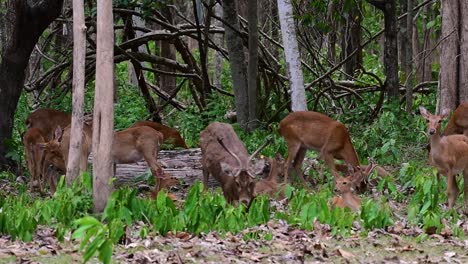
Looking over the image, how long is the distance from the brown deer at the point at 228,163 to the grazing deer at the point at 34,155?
236 centimetres

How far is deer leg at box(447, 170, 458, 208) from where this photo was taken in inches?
416

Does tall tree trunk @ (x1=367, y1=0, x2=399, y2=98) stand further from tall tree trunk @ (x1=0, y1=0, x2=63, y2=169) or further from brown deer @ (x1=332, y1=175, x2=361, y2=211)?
brown deer @ (x1=332, y1=175, x2=361, y2=211)

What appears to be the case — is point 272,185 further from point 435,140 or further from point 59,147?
point 59,147

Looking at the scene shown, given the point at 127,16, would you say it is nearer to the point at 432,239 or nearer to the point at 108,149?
the point at 108,149

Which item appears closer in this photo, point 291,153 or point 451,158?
point 451,158

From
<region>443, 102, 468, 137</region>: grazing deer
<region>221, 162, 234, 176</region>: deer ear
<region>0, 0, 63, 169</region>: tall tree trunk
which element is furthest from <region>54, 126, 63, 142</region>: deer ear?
<region>443, 102, 468, 137</region>: grazing deer

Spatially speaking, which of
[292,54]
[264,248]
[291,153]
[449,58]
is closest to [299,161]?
[291,153]

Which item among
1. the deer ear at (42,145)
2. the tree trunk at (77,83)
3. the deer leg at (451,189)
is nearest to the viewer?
the tree trunk at (77,83)

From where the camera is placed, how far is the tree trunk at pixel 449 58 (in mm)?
15086

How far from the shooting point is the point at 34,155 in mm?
13016

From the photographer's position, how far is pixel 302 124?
1364cm

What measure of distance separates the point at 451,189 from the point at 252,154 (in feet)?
7.41

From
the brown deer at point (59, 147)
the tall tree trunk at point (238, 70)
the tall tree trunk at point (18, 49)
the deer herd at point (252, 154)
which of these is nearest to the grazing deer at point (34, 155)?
the deer herd at point (252, 154)

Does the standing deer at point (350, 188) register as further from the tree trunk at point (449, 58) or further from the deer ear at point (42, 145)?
the deer ear at point (42, 145)
